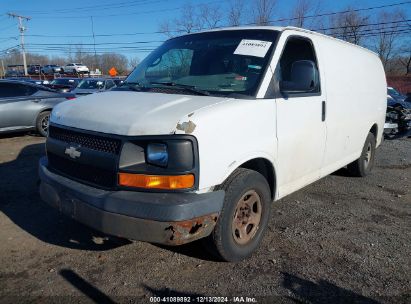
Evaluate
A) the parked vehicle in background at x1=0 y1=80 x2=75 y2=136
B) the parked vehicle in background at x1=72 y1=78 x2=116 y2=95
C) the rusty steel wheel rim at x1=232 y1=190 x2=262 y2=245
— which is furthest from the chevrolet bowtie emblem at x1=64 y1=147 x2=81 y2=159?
the parked vehicle in background at x1=72 y1=78 x2=116 y2=95

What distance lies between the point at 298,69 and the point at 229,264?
197cm

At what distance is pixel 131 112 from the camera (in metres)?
3.06

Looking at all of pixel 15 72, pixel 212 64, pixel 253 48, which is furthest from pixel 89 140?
pixel 15 72

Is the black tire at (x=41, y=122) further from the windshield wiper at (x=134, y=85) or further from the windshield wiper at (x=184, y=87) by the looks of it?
the windshield wiper at (x=184, y=87)

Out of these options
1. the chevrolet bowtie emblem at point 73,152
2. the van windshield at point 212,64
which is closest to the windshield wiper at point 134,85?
the van windshield at point 212,64

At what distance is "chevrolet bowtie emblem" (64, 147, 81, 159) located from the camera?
322 centimetres

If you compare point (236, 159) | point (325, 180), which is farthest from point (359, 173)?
point (236, 159)

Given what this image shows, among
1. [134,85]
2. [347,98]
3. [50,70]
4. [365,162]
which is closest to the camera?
[134,85]

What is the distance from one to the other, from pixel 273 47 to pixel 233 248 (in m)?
1.94

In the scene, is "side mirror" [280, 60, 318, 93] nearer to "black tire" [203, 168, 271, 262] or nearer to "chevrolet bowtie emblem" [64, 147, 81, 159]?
"black tire" [203, 168, 271, 262]

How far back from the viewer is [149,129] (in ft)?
9.33

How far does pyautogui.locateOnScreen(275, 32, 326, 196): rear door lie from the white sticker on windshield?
189 millimetres

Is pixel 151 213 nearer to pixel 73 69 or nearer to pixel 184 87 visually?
pixel 184 87

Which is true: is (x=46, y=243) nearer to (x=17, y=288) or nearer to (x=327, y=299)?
(x=17, y=288)
